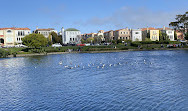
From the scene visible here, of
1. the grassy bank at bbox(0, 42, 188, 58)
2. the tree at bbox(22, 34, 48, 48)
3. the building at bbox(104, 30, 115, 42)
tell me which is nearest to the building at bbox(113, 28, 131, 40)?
the building at bbox(104, 30, 115, 42)

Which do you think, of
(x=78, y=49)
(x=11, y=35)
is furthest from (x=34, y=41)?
(x=11, y=35)

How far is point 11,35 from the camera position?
118250 millimetres

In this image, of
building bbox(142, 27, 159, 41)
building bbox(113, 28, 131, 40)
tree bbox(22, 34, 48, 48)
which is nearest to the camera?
tree bbox(22, 34, 48, 48)

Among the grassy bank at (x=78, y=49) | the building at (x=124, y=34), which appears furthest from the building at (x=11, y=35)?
the building at (x=124, y=34)

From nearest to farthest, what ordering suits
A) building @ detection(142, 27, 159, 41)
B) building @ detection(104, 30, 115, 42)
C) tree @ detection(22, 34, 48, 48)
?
tree @ detection(22, 34, 48, 48) < building @ detection(142, 27, 159, 41) < building @ detection(104, 30, 115, 42)

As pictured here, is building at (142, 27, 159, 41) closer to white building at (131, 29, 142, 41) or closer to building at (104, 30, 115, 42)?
white building at (131, 29, 142, 41)

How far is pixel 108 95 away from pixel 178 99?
220 inches

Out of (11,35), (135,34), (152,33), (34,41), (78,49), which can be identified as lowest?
(78,49)

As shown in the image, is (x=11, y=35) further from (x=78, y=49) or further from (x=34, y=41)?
(x=78, y=49)

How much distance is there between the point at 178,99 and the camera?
18.7 m

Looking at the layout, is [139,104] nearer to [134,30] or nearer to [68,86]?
[68,86]

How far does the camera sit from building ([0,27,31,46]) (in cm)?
11694

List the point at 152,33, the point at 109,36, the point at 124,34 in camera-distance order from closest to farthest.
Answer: the point at 124,34 < the point at 152,33 < the point at 109,36

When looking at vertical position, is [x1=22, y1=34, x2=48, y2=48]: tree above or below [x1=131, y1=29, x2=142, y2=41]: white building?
below
